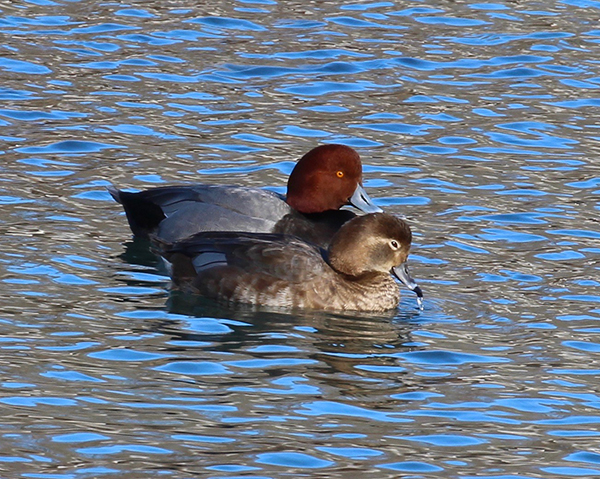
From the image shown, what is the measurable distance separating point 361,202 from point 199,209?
1.23 m

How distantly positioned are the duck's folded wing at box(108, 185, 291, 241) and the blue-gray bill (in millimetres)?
531

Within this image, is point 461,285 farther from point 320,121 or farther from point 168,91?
point 168,91

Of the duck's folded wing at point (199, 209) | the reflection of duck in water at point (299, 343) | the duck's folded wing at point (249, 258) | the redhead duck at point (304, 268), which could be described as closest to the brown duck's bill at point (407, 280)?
the redhead duck at point (304, 268)

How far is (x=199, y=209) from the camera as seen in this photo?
9.68 metres

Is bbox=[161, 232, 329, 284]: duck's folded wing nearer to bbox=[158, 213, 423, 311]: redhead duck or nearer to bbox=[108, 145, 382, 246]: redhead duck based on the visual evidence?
bbox=[158, 213, 423, 311]: redhead duck

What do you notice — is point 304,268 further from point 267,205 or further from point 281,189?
point 281,189

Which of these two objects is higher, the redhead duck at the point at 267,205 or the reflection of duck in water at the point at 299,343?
the redhead duck at the point at 267,205

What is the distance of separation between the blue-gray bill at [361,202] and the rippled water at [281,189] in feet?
1.50

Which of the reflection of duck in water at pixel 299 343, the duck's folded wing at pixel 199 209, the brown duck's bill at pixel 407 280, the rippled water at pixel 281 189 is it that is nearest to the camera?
the rippled water at pixel 281 189

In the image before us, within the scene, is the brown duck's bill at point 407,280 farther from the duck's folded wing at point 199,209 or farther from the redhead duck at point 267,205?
the duck's folded wing at point 199,209

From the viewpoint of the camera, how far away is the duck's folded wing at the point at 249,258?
856 centimetres

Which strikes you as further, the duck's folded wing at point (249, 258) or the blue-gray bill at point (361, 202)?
the blue-gray bill at point (361, 202)

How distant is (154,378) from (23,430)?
919mm

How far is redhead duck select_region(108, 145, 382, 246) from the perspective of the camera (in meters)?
9.59
